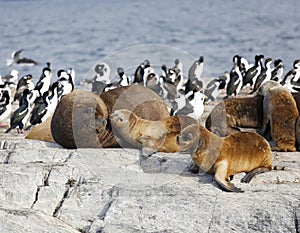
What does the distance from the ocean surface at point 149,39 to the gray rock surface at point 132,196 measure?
11117mm

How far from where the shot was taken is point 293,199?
6.25 metres

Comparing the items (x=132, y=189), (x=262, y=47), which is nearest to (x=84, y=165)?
(x=132, y=189)

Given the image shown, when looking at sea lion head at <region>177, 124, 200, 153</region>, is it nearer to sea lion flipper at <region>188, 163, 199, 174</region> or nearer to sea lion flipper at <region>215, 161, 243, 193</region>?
sea lion flipper at <region>188, 163, 199, 174</region>

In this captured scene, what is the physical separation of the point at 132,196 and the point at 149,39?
32.6 meters

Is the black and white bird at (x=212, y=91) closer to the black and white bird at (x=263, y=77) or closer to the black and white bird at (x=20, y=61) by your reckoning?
the black and white bird at (x=263, y=77)

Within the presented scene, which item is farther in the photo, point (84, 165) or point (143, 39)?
point (143, 39)

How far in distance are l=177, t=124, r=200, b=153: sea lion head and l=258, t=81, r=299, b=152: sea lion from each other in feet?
5.37

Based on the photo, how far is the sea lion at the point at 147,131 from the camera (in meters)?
8.08

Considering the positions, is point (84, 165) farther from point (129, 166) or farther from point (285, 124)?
point (285, 124)

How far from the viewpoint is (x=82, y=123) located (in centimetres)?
862

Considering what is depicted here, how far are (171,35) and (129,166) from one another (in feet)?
113

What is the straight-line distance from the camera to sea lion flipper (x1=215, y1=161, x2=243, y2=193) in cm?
664

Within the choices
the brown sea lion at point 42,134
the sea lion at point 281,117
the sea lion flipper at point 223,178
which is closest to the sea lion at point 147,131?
the sea lion flipper at point 223,178

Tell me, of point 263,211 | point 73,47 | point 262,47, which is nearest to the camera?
point 263,211
